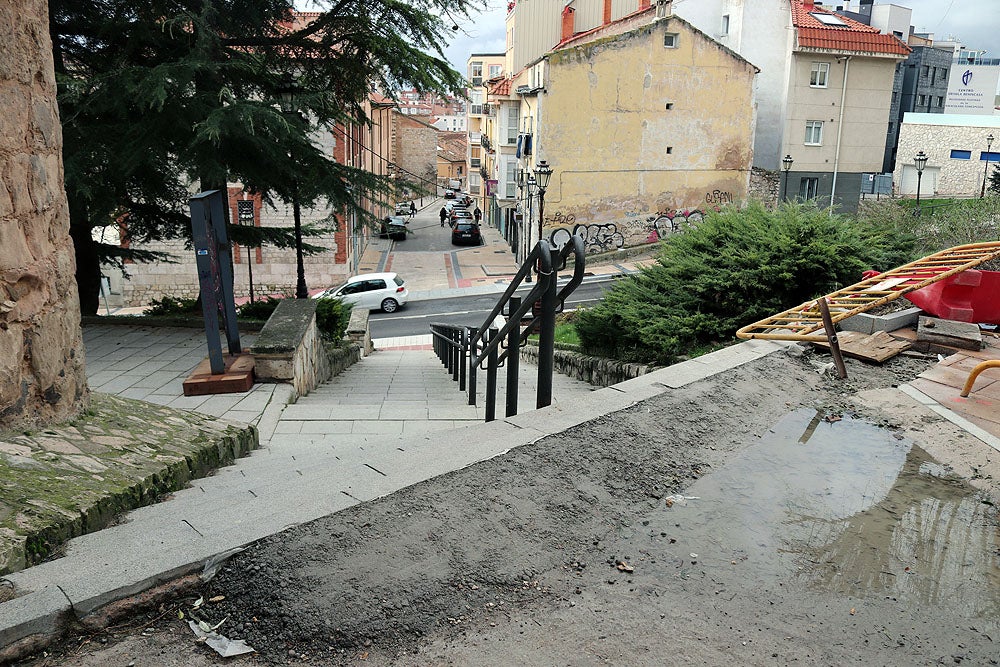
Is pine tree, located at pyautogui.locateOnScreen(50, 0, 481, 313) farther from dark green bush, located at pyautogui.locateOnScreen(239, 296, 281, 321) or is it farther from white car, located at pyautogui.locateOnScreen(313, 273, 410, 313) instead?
white car, located at pyautogui.locateOnScreen(313, 273, 410, 313)

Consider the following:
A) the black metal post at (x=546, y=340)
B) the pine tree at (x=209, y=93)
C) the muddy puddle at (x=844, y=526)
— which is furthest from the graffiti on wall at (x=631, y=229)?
the muddy puddle at (x=844, y=526)

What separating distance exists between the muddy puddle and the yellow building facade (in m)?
27.9

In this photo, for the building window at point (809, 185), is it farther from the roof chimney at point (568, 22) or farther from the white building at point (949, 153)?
the roof chimney at point (568, 22)

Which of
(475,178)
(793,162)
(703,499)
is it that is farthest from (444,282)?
(475,178)

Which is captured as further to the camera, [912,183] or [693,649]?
[912,183]

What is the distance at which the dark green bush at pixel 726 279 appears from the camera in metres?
8.38

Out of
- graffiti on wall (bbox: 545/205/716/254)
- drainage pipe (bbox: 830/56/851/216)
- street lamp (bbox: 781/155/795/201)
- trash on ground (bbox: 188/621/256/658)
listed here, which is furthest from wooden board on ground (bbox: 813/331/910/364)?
drainage pipe (bbox: 830/56/851/216)

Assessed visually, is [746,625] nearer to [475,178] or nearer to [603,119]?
[603,119]

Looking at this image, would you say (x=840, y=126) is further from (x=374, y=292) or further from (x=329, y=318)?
Answer: (x=329, y=318)

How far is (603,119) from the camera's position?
3148 centimetres

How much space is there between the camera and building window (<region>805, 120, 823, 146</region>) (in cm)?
3578

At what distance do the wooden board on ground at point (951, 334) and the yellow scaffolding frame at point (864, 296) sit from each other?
46cm

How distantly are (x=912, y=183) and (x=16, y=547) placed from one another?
55514 mm

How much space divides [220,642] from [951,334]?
263 inches
